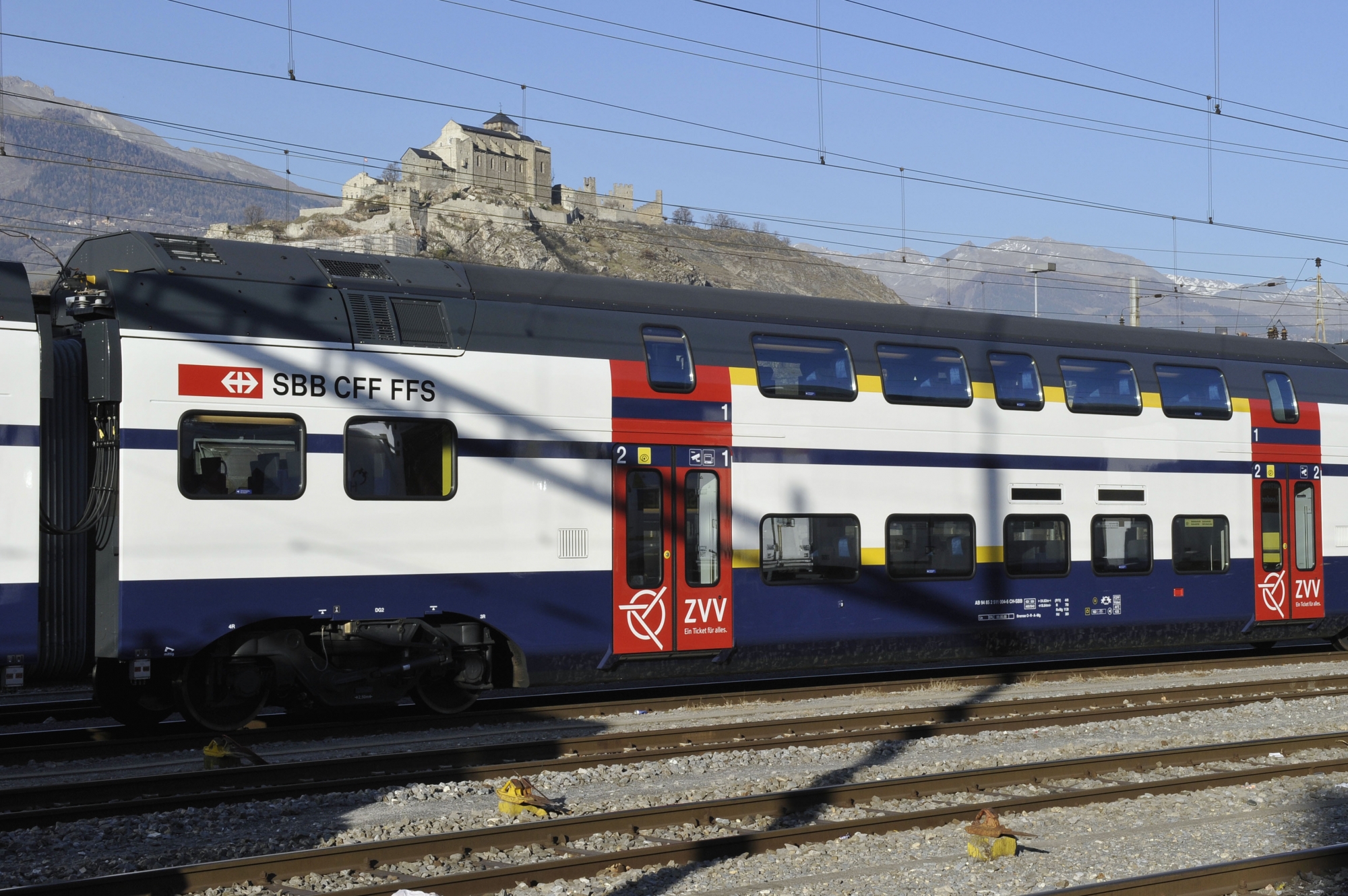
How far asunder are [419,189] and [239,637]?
140 metres

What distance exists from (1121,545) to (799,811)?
8.47m

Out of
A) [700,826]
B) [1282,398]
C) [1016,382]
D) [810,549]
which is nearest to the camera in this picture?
[700,826]

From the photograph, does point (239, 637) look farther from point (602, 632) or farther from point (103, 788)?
point (602, 632)

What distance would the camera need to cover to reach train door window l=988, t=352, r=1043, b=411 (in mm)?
14352

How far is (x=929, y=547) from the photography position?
13.8 meters

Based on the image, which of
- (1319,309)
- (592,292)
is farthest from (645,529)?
(1319,309)

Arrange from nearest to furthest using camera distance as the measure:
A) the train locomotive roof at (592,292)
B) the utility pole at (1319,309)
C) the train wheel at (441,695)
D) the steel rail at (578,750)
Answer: the steel rail at (578,750) < the train locomotive roof at (592,292) < the train wheel at (441,695) < the utility pole at (1319,309)

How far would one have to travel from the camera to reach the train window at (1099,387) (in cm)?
1489

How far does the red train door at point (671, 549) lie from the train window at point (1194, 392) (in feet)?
21.2

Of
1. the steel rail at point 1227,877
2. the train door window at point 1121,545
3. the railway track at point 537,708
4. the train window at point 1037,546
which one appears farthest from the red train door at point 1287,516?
the steel rail at point 1227,877

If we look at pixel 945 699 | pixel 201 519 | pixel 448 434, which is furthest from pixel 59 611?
pixel 945 699

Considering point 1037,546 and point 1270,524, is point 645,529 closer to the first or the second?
point 1037,546

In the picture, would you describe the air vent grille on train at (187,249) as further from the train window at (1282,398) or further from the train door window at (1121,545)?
the train window at (1282,398)

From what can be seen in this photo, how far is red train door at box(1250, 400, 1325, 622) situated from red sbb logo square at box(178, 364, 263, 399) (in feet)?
41.1
